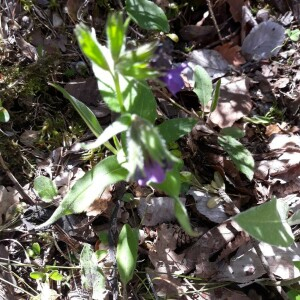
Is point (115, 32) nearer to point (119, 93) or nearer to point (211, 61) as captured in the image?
point (119, 93)

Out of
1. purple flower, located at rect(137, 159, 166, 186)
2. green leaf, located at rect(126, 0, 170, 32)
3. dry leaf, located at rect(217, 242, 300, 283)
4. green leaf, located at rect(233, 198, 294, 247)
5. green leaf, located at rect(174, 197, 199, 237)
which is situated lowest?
dry leaf, located at rect(217, 242, 300, 283)

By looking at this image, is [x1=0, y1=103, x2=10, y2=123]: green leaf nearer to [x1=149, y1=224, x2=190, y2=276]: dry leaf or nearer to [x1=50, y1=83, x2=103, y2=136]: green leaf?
[x1=50, y1=83, x2=103, y2=136]: green leaf

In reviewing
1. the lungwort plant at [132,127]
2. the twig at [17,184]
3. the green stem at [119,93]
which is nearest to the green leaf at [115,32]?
the lungwort plant at [132,127]

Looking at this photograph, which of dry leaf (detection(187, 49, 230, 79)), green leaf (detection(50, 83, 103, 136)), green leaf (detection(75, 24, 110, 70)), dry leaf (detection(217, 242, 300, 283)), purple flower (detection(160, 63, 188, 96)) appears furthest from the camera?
dry leaf (detection(187, 49, 230, 79))

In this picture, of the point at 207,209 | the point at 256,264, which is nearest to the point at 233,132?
the point at 207,209

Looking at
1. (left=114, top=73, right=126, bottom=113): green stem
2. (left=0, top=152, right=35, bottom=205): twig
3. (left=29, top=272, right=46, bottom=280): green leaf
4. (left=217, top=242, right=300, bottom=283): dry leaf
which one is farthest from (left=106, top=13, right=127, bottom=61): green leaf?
(left=217, top=242, right=300, bottom=283): dry leaf

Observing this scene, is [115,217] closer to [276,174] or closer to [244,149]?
[244,149]

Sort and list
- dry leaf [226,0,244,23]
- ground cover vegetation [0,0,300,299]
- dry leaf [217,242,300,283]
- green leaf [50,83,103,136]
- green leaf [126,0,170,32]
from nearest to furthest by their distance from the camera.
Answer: green leaf [50,83,103,136], ground cover vegetation [0,0,300,299], dry leaf [217,242,300,283], green leaf [126,0,170,32], dry leaf [226,0,244,23]
